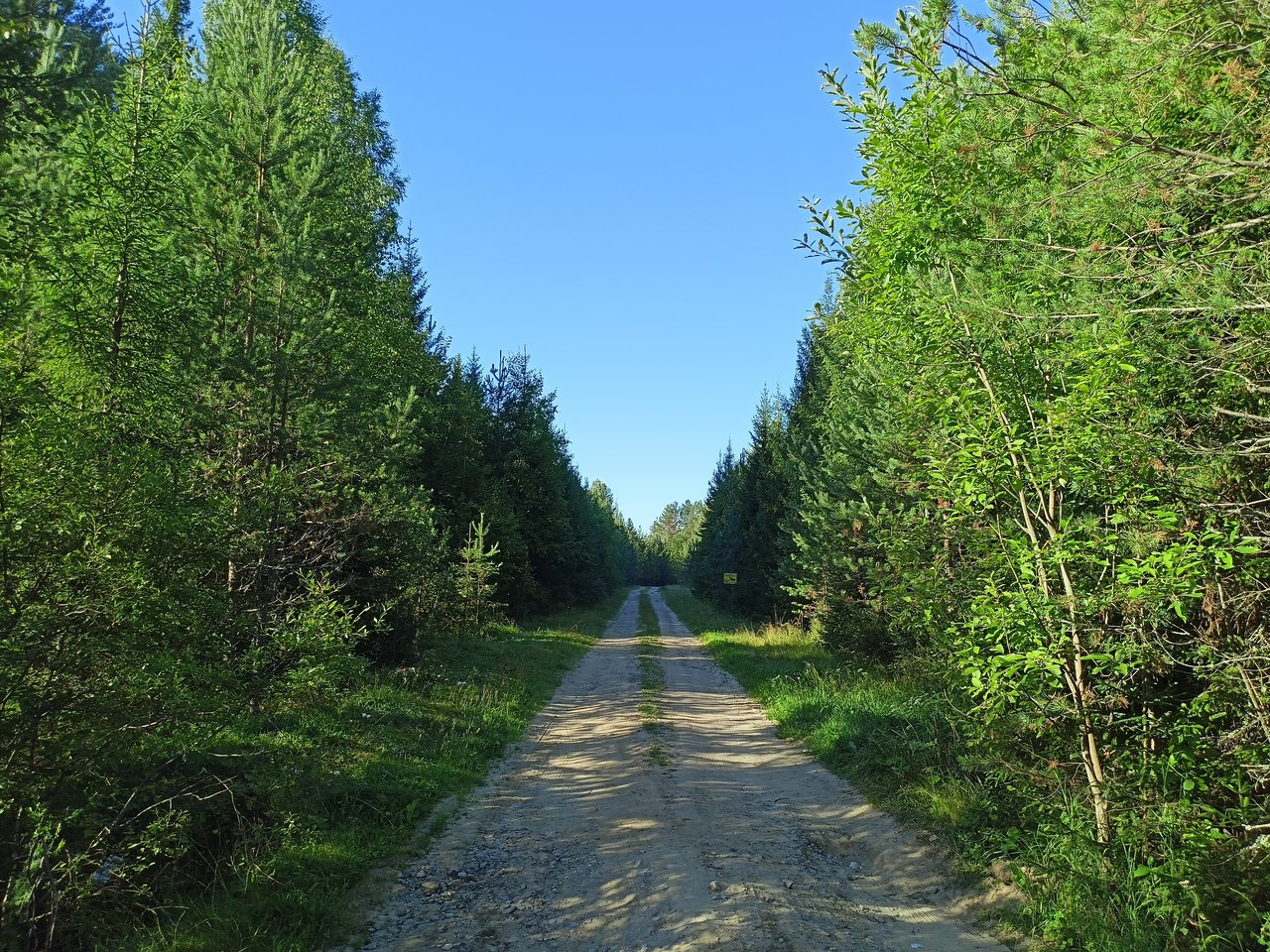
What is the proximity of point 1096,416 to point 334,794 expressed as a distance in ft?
25.3

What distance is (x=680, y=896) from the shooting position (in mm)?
5617

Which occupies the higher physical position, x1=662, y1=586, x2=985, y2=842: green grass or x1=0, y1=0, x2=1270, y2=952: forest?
x1=0, y1=0, x2=1270, y2=952: forest

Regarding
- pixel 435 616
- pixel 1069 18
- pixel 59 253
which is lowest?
pixel 435 616

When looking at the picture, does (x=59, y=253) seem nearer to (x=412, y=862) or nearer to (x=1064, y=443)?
(x=412, y=862)

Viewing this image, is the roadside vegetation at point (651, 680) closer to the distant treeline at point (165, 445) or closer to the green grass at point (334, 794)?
the green grass at point (334, 794)

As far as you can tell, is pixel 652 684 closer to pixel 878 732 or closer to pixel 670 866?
pixel 878 732

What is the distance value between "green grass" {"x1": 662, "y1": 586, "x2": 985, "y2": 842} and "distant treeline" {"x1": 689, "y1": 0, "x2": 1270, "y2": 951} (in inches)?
25.4

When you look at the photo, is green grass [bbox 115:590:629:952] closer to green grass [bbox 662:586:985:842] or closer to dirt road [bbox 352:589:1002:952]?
dirt road [bbox 352:589:1002:952]

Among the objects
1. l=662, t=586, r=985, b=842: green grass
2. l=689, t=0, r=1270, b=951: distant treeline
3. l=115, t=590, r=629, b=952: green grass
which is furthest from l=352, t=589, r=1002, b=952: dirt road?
l=689, t=0, r=1270, b=951: distant treeline

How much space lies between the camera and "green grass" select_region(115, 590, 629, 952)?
5109 millimetres

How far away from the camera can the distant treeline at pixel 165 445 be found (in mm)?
4648

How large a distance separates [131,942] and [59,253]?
491 cm

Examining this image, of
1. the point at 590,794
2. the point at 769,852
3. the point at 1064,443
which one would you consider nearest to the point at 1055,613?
the point at 1064,443

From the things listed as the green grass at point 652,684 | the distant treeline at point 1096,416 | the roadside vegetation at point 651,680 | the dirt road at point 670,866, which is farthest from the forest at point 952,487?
the roadside vegetation at point 651,680
